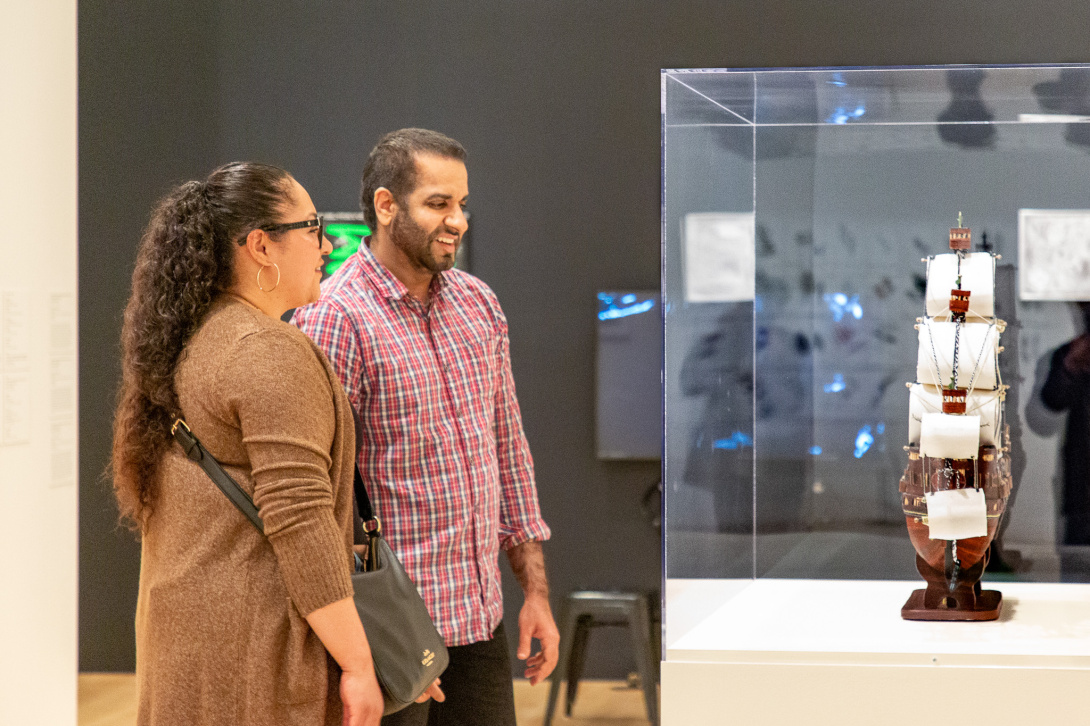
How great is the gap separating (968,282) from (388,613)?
1.45m

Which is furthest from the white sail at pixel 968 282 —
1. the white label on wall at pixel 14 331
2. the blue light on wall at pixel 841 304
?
the white label on wall at pixel 14 331

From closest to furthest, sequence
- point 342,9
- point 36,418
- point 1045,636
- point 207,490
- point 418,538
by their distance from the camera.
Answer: point 207,490
point 418,538
point 1045,636
point 36,418
point 342,9

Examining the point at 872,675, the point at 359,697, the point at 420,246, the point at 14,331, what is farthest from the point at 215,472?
the point at 14,331

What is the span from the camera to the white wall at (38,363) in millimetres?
3225

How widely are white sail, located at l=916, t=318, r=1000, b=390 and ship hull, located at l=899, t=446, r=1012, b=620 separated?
0.52ft

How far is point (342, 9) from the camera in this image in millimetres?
3867

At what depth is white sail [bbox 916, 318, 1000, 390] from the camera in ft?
7.61

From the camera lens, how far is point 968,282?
237cm

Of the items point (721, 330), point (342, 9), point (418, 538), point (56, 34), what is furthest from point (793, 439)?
point (56, 34)

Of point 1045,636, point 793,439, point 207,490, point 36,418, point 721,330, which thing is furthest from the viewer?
point 36,418

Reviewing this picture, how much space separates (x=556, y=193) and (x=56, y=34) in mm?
1679

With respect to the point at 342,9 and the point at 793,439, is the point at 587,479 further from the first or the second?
the point at 342,9

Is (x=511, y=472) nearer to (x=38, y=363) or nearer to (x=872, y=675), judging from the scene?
(x=872, y=675)

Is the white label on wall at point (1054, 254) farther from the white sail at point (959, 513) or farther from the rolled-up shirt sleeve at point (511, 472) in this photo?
the rolled-up shirt sleeve at point (511, 472)
